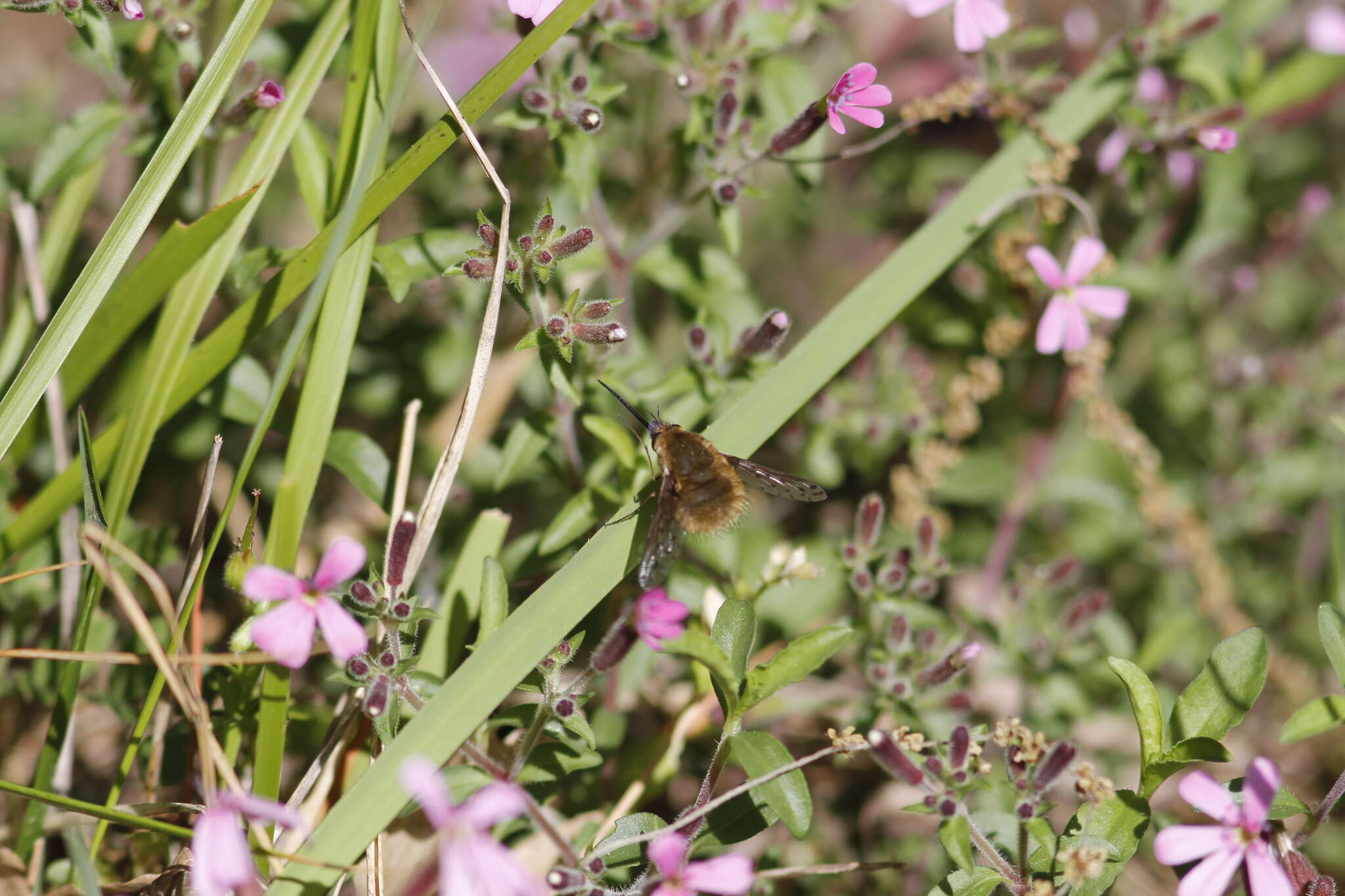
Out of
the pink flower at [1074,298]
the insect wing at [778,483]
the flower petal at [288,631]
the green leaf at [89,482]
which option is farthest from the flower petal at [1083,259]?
the green leaf at [89,482]

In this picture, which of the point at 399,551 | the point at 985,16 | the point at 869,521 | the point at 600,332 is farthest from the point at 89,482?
the point at 985,16

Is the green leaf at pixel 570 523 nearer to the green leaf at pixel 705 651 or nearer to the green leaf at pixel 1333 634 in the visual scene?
the green leaf at pixel 705 651

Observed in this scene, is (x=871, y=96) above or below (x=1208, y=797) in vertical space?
above

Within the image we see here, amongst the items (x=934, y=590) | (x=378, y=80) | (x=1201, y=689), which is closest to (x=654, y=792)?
(x=934, y=590)

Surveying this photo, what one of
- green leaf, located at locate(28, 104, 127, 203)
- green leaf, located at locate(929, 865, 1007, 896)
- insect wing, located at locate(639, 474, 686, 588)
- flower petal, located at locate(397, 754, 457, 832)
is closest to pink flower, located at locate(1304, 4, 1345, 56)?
insect wing, located at locate(639, 474, 686, 588)

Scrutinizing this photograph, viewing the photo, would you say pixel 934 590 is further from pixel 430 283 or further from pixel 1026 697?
pixel 430 283

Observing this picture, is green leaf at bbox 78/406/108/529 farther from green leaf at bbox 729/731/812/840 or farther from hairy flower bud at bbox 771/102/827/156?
hairy flower bud at bbox 771/102/827/156

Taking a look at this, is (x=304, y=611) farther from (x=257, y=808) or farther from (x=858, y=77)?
(x=858, y=77)
